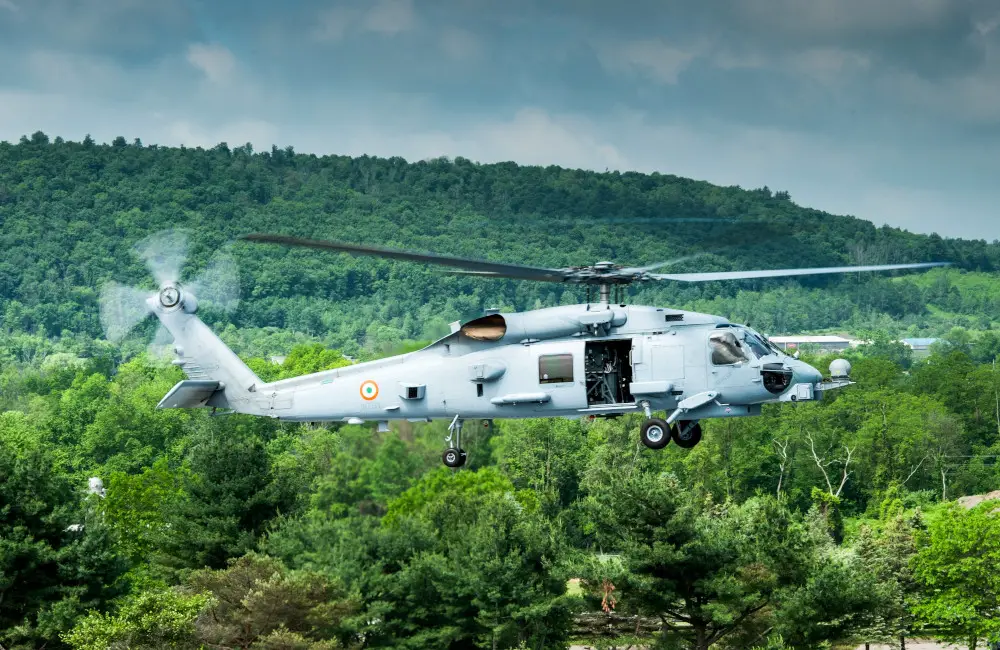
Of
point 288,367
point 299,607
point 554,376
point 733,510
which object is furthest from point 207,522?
point 288,367

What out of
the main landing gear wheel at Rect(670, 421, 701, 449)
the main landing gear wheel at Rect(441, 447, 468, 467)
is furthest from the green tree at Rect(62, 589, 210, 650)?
the main landing gear wheel at Rect(670, 421, 701, 449)

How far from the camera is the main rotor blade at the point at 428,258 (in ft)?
104

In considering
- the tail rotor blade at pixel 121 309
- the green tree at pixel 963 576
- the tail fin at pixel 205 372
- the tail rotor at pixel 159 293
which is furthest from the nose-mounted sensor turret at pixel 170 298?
the green tree at pixel 963 576

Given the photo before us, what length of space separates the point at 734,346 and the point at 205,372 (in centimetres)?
1558

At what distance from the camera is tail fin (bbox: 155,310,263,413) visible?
41.9 meters

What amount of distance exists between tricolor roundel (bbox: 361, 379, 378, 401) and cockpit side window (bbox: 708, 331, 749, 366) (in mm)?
8680

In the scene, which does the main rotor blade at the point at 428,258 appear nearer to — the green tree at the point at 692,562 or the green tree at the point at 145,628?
the green tree at the point at 145,628

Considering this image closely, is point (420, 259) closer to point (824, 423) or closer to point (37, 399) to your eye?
point (824, 423)

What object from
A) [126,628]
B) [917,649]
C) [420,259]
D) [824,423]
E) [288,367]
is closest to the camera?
[420,259]

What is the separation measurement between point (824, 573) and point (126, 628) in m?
28.7

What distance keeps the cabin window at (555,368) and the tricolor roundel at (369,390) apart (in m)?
4.64

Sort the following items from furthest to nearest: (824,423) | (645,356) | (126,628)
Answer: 1. (824,423)
2. (126,628)
3. (645,356)

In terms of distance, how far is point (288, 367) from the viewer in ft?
505

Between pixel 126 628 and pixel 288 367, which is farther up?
pixel 288 367
